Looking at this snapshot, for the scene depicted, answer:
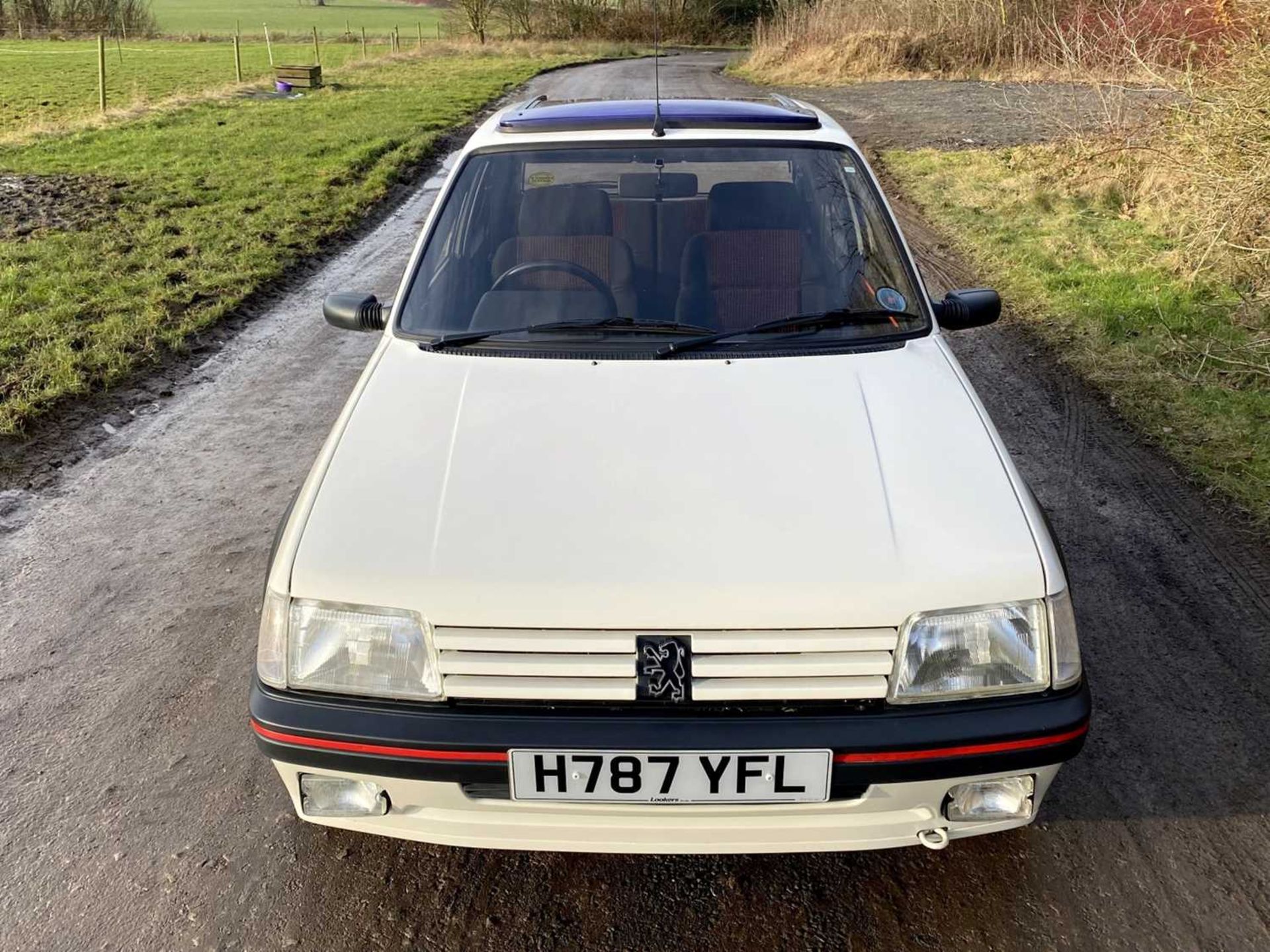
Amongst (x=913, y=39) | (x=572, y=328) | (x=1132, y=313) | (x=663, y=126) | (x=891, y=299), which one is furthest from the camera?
(x=913, y=39)

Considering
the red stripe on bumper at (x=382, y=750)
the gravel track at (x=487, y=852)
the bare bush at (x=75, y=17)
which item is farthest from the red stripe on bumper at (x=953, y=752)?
the bare bush at (x=75, y=17)

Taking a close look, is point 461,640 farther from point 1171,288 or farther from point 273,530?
point 1171,288

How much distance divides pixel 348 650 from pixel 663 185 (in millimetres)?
1946

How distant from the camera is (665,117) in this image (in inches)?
141

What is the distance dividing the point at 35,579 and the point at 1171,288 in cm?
712

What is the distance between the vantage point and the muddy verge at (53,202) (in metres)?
9.23

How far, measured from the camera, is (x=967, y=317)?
339 cm

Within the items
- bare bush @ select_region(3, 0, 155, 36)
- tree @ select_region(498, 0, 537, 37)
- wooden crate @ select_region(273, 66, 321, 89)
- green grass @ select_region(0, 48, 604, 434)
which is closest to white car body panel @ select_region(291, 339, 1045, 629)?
green grass @ select_region(0, 48, 604, 434)

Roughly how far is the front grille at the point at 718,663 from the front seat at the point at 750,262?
1.24m

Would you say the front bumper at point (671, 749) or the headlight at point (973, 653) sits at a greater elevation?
the headlight at point (973, 653)

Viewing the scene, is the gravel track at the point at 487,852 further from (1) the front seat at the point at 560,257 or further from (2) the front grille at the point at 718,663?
(1) the front seat at the point at 560,257

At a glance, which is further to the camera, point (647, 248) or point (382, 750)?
point (647, 248)

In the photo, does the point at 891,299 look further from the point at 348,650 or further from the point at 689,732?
the point at 348,650

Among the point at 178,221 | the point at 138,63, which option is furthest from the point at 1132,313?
the point at 138,63
